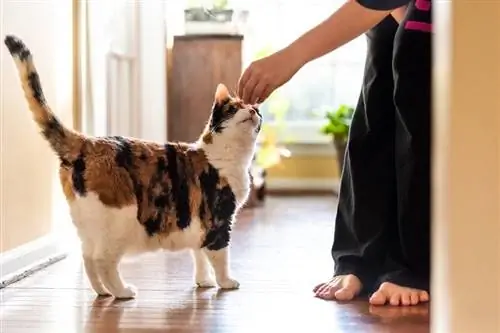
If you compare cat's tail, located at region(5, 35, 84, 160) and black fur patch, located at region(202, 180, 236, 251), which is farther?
black fur patch, located at region(202, 180, 236, 251)

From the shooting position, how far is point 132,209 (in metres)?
1.36

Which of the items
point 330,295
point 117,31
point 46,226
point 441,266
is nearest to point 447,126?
point 441,266

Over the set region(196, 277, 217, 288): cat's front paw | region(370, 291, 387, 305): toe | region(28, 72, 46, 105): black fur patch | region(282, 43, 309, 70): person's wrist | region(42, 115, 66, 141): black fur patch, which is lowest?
region(196, 277, 217, 288): cat's front paw

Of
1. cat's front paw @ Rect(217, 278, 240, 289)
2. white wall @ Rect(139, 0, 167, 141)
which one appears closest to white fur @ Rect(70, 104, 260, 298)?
cat's front paw @ Rect(217, 278, 240, 289)

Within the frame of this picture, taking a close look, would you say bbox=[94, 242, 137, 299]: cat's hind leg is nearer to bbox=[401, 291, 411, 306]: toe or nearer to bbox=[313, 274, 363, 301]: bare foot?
bbox=[313, 274, 363, 301]: bare foot

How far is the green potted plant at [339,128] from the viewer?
145 inches

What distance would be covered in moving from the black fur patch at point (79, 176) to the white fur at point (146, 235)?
13 millimetres

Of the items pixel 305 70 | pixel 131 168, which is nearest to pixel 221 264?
pixel 131 168

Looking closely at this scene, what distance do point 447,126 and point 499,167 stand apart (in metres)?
0.07

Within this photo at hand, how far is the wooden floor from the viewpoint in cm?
115

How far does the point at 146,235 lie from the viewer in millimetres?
1393

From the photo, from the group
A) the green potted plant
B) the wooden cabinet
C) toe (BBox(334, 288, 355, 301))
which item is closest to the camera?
toe (BBox(334, 288, 355, 301))

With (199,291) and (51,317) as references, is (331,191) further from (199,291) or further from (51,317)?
(51,317)

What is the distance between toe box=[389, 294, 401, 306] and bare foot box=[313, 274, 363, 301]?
0.08m
